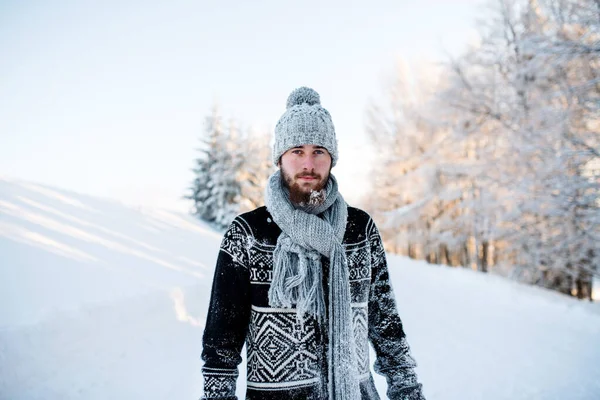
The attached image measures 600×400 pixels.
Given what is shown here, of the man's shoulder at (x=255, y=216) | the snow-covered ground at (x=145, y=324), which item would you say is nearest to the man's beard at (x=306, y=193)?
the man's shoulder at (x=255, y=216)

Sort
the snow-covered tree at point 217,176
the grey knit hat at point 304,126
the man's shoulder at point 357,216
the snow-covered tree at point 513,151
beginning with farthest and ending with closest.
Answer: the snow-covered tree at point 217,176
the snow-covered tree at point 513,151
the man's shoulder at point 357,216
the grey knit hat at point 304,126

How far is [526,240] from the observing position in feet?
34.2

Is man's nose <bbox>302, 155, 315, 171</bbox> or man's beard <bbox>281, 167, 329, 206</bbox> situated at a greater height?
man's nose <bbox>302, 155, 315, 171</bbox>

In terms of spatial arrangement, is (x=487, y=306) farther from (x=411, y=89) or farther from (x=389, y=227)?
(x=411, y=89)

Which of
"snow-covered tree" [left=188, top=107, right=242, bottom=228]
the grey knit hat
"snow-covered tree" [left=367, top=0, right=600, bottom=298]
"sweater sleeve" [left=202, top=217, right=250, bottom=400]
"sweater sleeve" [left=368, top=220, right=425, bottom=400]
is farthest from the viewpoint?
"snow-covered tree" [left=188, top=107, right=242, bottom=228]

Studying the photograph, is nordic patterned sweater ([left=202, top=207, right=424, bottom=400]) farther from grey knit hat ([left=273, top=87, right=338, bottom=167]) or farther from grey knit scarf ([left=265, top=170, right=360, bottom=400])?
grey knit hat ([left=273, top=87, right=338, bottom=167])

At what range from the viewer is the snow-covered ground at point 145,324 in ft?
11.9

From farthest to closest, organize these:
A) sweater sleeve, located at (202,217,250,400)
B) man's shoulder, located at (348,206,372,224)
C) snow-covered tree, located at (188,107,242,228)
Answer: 1. snow-covered tree, located at (188,107,242,228)
2. man's shoulder, located at (348,206,372,224)
3. sweater sleeve, located at (202,217,250,400)

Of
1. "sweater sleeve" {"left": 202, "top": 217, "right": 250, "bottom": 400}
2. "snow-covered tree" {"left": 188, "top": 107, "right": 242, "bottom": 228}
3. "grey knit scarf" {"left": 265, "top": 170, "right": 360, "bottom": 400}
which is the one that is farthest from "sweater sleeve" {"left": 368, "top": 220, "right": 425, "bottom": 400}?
"snow-covered tree" {"left": 188, "top": 107, "right": 242, "bottom": 228}

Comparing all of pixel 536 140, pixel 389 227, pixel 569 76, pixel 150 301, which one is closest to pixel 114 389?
pixel 150 301

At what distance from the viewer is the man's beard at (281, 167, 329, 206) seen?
1784 millimetres

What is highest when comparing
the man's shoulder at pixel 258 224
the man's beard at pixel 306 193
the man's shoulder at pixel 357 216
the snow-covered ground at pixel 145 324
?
the man's beard at pixel 306 193

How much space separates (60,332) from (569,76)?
Answer: 1209 cm

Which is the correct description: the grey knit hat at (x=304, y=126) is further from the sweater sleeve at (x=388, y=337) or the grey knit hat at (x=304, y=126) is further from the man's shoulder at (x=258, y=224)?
the sweater sleeve at (x=388, y=337)
